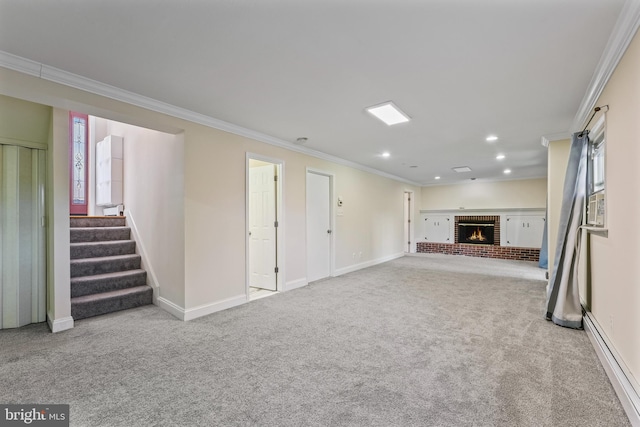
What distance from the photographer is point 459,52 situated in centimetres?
207

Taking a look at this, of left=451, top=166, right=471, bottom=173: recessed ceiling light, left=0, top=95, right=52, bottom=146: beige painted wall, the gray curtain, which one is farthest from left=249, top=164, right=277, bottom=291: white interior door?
left=451, top=166, right=471, bottom=173: recessed ceiling light

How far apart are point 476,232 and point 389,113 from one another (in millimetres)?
7406

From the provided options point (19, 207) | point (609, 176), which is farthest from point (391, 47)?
point (19, 207)

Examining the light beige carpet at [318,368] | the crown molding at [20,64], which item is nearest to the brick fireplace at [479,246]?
the light beige carpet at [318,368]

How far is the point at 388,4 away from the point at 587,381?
2.85m

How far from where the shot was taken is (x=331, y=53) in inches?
82.0

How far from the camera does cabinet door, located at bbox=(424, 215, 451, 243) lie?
31.0ft

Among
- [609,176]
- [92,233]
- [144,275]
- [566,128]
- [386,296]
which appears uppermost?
[566,128]

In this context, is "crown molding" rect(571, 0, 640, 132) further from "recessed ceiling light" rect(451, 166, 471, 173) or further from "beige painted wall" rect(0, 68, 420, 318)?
"recessed ceiling light" rect(451, 166, 471, 173)

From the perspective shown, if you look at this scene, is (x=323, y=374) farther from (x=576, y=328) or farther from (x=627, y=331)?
(x=576, y=328)

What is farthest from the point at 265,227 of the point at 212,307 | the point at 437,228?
the point at 437,228

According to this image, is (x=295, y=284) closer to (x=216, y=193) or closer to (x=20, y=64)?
(x=216, y=193)

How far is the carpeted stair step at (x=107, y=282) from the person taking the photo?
141 inches

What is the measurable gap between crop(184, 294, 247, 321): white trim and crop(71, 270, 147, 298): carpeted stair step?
1302mm
